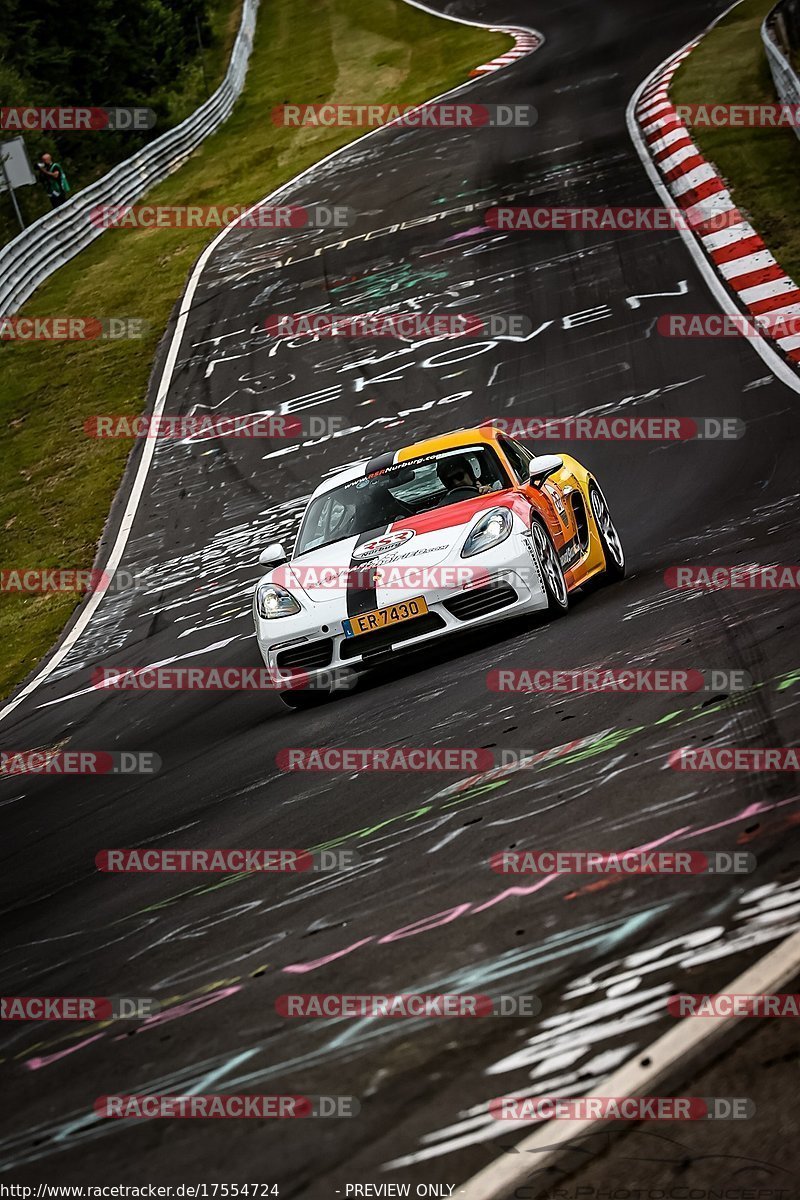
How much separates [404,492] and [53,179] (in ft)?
72.9

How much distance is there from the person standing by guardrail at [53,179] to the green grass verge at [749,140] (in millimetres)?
12152

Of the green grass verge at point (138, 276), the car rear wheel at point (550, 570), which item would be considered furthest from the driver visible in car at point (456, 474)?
the green grass verge at point (138, 276)

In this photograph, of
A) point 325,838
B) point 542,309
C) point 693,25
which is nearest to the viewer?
point 325,838

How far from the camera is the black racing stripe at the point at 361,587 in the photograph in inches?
312

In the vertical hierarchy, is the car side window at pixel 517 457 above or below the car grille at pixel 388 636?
above

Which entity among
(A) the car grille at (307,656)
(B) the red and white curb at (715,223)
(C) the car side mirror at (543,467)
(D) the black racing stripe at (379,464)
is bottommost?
(A) the car grille at (307,656)

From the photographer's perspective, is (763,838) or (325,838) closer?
(763,838)

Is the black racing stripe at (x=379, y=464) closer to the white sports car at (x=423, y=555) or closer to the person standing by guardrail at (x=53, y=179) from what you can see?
the white sports car at (x=423, y=555)

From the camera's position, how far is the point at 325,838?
18.2 ft

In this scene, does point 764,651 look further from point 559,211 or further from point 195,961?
point 559,211

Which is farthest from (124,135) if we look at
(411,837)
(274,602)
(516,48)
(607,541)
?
(411,837)

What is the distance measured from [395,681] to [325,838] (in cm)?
262

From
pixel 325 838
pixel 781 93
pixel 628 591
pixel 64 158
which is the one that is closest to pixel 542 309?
pixel 781 93

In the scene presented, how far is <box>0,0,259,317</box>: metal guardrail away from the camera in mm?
24953
